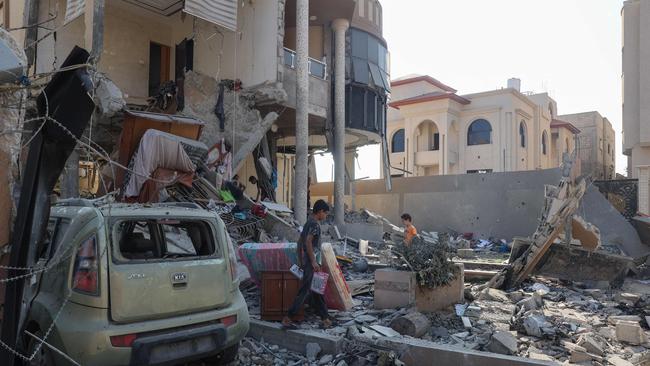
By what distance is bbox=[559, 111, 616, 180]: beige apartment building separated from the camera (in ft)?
115

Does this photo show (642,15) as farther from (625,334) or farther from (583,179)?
(625,334)

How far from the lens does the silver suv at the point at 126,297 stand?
11.7ft

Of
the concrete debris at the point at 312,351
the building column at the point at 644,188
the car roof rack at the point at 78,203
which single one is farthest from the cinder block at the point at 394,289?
the building column at the point at 644,188

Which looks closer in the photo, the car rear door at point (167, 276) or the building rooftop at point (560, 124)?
the car rear door at point (167, 276)

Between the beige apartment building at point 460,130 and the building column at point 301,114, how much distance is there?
13.9m

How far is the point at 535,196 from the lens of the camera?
1659 centimetres

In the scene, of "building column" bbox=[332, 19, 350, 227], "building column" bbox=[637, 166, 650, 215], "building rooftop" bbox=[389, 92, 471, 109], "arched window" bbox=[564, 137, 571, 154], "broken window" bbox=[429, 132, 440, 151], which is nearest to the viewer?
"building column" bbox=[637, 166, 650, 215]

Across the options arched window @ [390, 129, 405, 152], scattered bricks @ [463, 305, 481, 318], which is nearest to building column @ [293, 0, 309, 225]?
scattered bricks @ [463, 305, 481, 318]

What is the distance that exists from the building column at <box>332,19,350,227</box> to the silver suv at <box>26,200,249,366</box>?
488 inches

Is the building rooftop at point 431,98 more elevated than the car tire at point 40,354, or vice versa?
the building rooftop at point 431,98

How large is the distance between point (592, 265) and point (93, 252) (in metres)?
9.12

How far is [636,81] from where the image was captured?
22.0 meters

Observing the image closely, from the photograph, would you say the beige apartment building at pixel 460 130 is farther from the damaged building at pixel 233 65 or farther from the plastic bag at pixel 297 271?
the plastic bag at pixel 297 271

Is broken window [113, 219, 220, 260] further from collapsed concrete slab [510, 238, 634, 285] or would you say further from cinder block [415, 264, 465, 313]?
collapsed concrete slab [510, 238, 634, 285]
